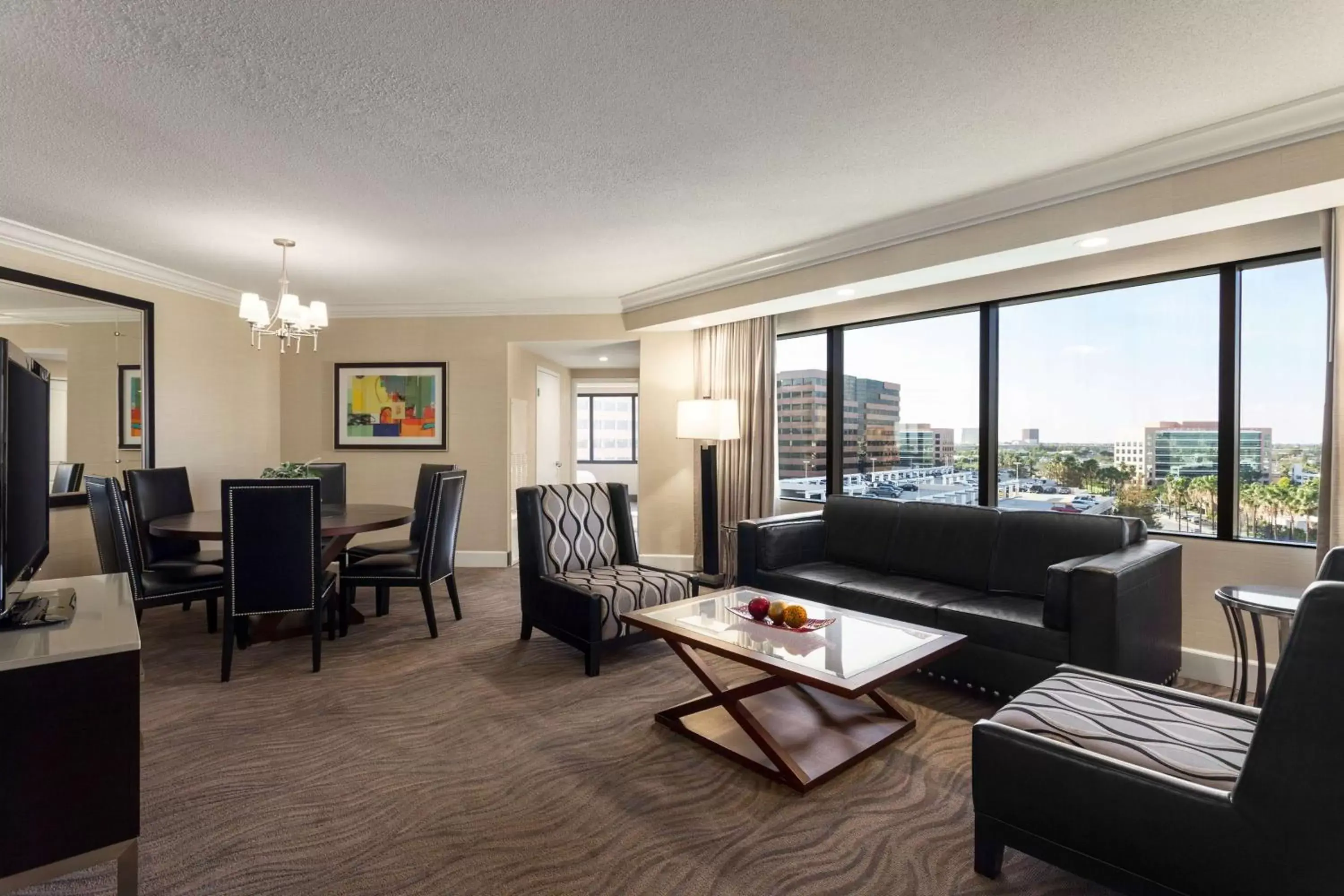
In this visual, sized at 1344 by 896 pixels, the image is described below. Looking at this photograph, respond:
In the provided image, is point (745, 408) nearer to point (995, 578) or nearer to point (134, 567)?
point (995, 578)

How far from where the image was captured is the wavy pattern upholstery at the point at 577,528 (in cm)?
379

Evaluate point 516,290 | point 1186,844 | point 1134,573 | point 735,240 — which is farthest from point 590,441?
point 1186,844

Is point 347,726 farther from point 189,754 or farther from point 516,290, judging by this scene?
point 516,290

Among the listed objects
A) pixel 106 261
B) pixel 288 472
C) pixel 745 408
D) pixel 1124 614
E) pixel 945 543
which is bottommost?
pixel 1124 614

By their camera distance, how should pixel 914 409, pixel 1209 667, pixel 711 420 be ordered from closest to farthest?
pixel 1209 667
pixel 914 409
pixel 711 420

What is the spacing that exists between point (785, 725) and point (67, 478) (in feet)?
15.4

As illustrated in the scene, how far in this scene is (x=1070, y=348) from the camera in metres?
3.84

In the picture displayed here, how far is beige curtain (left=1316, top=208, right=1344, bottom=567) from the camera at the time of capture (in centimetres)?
275

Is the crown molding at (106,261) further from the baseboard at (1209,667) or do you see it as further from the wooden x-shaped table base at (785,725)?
the baseboard at (1209,667)

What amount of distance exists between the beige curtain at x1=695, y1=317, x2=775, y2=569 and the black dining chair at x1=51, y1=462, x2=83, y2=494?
436 cm

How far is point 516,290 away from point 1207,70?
14.9 ft

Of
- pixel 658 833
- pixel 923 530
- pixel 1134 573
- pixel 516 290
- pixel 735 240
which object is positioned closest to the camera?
pixel 658 833

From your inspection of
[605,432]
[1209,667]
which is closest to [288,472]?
[1209,667]

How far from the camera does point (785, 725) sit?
8.80ft
